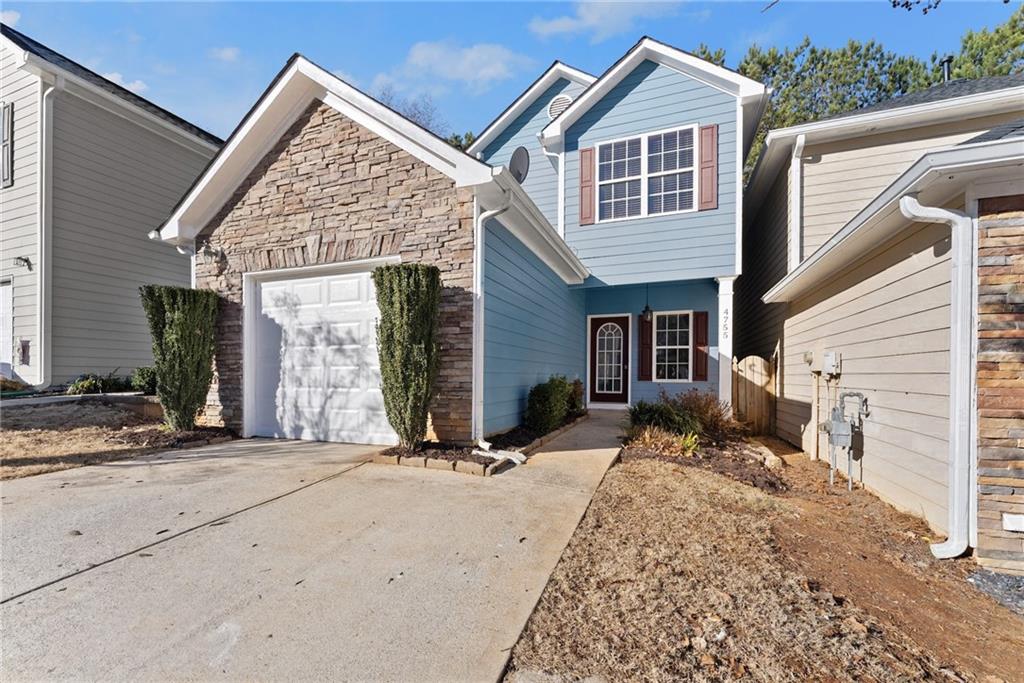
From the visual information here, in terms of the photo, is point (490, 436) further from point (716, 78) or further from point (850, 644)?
point (716, 78)

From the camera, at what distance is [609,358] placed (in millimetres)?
10531

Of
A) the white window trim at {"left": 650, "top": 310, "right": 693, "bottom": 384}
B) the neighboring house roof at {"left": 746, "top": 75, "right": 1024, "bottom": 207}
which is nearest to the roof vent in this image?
the neighboring house roof at {"left": 746, "top": 75, "right": 1024, "bottom": 207}

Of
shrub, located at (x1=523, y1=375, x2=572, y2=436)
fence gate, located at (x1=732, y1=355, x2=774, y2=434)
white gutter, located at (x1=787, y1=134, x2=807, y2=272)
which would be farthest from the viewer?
fence gate, located at (x1=732, y1=355, x2=774, y2=434)

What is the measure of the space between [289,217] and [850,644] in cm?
677

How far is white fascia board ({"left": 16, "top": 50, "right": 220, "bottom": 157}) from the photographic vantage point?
7977mm

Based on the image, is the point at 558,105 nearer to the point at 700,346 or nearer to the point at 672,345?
the point at 672,345

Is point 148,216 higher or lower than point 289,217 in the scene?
Result: higher

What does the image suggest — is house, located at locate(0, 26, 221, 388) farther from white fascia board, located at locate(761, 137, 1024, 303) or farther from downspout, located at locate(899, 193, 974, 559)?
downspout, located at locate(899, 193, 974, 559)

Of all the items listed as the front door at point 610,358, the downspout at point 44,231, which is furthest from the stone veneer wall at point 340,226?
the front door at point 610,358

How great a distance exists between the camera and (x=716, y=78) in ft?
26.0

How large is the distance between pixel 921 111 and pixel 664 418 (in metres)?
5.94

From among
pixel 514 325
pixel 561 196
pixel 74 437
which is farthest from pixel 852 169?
pixel 74 437

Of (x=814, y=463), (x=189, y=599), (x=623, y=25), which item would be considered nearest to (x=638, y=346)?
(x=814, y=463)

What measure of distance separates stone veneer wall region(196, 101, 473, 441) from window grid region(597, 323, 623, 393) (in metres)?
6.15
